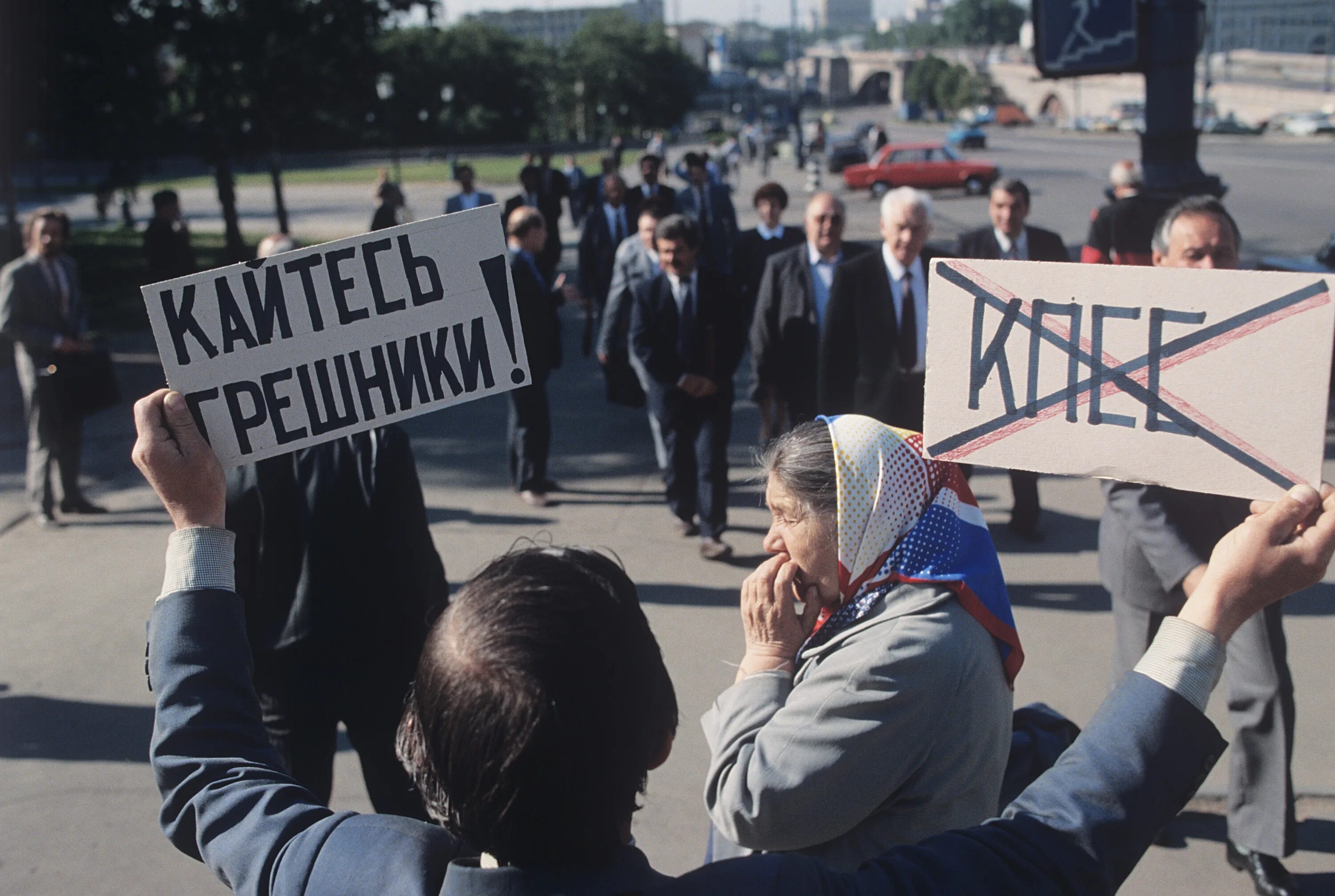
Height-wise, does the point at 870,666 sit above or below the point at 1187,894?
above

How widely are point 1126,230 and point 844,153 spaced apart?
3590cm

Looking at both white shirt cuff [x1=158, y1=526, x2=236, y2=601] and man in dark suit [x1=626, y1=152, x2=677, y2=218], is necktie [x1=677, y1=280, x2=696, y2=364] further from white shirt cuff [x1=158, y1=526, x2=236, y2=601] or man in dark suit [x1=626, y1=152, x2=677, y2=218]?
man in dark suit [x1=626, y1=152, x2=677, y2=218]

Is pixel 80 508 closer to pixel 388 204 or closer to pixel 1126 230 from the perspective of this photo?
pixel 388 204

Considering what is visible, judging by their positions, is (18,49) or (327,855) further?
(18,49)

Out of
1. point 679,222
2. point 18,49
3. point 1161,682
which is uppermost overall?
point 18,49

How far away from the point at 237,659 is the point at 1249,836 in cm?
316

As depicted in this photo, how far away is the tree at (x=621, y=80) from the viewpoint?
2773 inches

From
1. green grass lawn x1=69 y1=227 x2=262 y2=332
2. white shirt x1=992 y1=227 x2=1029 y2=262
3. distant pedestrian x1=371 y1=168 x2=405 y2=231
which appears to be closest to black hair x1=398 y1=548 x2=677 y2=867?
white shirt x1=992 y1=227 x2=1029 y2=262

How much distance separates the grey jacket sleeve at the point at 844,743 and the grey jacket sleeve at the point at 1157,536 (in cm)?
171

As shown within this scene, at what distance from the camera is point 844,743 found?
1.85 m

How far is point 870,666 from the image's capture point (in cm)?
187

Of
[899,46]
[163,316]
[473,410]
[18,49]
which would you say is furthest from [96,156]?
[899,46]

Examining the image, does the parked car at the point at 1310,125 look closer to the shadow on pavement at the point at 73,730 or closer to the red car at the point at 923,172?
the red car at the point at 923,172

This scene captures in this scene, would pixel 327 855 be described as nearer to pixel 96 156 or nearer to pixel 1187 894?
pixel 1187 894
